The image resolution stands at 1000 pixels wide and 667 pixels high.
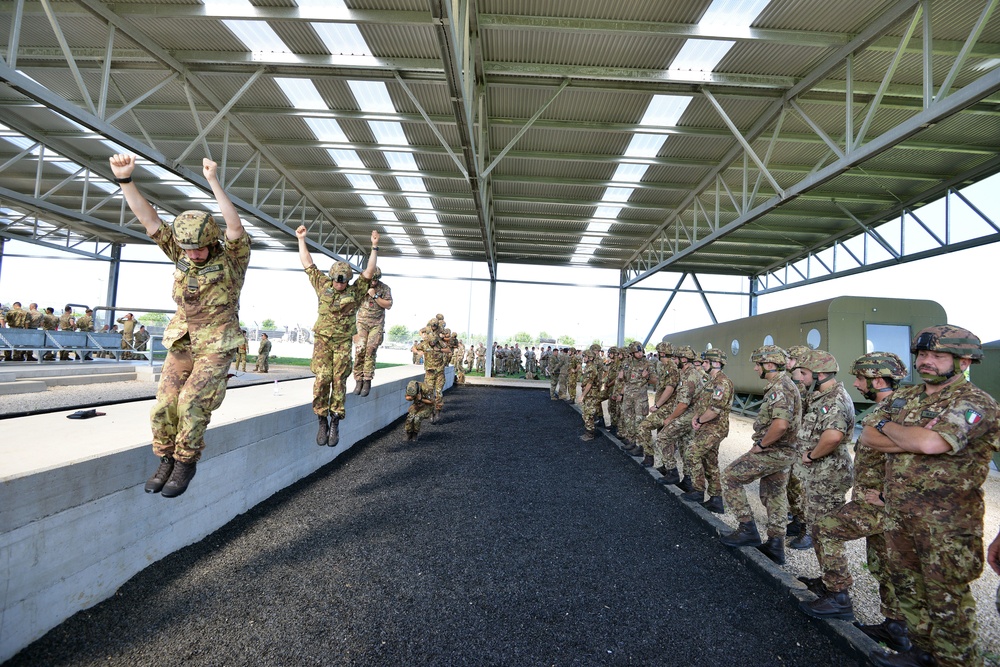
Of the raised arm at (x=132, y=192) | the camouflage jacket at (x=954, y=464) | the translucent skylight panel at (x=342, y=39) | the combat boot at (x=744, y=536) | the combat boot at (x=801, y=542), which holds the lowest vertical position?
the combat boot at (x=801, y=542)

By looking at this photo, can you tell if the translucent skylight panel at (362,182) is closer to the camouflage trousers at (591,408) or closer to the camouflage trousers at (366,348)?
the camouflage trousers at (366,348)

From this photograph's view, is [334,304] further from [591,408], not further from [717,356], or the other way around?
[591,408]

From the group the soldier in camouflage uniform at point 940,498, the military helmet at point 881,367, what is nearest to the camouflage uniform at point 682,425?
the military helmet at point 881,367

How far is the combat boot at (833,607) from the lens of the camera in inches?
124

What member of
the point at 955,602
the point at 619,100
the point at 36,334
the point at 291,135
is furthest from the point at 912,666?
the point at 36,334

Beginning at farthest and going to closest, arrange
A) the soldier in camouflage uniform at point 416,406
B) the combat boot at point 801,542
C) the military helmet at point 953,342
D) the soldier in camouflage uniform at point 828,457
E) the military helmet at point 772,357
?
the soldier in camouflage uniform at point 416,406 < the military helmet at point 772,357 < the combat boot at point 801,542 < the soldier in camouflage uniform at point 828,457 < the military helmet at point 953,342

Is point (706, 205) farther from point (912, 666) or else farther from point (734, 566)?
point (912, 666)

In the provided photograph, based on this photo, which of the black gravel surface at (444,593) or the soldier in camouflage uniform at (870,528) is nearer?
the black gravel surface at (444,593)

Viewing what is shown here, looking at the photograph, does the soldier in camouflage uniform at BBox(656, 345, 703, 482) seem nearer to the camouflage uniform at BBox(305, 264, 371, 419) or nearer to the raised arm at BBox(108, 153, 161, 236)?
the camouflage uniform at BBox(305, 264, 371, 419)

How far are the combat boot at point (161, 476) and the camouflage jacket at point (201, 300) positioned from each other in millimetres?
747

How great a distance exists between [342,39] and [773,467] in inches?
357

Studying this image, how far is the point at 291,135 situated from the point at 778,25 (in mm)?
10741

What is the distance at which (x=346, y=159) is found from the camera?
1304 centimetres

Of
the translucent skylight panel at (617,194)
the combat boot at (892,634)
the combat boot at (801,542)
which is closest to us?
the combat boot at (892,634)
